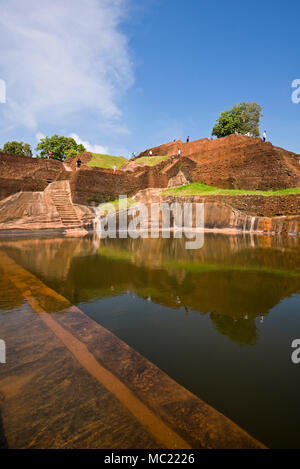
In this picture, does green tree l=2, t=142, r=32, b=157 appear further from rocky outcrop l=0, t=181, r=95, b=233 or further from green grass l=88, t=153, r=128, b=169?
rocky outcrop l=0, t=181, r=95, b=233

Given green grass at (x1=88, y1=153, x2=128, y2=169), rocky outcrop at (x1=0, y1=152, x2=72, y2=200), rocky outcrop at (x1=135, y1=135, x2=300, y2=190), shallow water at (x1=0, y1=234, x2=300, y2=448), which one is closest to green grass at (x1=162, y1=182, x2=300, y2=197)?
rocky outcrop at (x1=135, y1=135, x2=300, y2=190)

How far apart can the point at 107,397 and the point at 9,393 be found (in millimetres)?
707

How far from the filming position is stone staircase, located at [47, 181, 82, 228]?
652 inches

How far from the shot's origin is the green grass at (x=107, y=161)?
2616 cm

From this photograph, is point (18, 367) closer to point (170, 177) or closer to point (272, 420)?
point (272, 420)

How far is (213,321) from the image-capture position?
9.69 feet

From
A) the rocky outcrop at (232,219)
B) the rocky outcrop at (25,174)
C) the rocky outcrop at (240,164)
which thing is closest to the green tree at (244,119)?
the rocky outcrop at (240,164)

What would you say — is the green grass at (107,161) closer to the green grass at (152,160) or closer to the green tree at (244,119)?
the green grass at (152,160)

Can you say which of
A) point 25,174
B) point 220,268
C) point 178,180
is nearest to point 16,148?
point 25,174

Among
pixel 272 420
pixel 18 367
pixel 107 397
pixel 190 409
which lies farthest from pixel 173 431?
pixel 18 367

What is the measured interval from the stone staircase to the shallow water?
1043 centimetres

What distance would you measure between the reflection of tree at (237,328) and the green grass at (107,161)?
24565mm

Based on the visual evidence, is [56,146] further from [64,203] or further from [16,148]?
[64,203]

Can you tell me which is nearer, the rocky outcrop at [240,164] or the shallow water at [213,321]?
the shallow water at [213,321]
